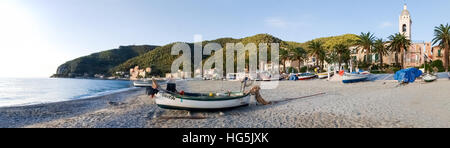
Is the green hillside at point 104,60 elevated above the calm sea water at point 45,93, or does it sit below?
above

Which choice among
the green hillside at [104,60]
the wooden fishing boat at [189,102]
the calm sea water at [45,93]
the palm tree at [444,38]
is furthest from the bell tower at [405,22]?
the green hillside at [104,60]

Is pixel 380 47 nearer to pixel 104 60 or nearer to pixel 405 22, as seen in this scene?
pixel 405 22

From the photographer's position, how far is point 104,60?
501ft

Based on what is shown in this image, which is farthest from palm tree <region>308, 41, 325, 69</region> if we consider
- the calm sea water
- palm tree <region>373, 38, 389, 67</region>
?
the calm sea water

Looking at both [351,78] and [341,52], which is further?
[341,52]

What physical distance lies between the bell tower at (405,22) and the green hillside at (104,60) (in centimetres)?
13025

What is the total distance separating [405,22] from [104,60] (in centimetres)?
16063

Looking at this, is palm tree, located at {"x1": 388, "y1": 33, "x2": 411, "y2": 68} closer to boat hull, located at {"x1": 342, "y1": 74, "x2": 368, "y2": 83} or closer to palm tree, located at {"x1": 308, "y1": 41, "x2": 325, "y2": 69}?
palm tree, located at {"x1": 308, "y1": 41, "x2": 325, "y2": 69}

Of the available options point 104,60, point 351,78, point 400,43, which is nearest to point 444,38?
point 400,43

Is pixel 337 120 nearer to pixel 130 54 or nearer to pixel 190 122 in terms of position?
pixel 190 122

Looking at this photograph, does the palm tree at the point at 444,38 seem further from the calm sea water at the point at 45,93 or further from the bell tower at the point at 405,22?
the calm sea water at the point at 45,93

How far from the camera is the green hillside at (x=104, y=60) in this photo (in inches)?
5802

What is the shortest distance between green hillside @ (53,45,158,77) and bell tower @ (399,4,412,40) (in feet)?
427

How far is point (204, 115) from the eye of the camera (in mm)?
10477
